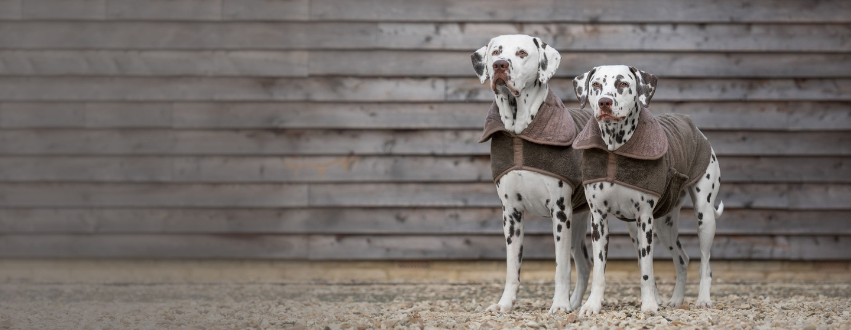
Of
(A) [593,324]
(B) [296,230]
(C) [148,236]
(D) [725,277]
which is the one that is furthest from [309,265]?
(D) [725,277]

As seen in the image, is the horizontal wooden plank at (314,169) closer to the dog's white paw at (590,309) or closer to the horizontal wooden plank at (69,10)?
the horizontal wooden plank at (69,10)

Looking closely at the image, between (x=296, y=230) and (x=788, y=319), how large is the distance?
151 inches

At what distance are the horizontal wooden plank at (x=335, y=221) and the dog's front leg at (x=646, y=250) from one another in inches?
81.5

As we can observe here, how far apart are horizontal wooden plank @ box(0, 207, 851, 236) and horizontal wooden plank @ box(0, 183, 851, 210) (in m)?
0.07

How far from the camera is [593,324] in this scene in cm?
357

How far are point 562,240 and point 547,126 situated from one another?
0.66m

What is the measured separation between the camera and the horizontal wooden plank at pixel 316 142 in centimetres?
596

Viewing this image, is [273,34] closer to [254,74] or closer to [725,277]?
[254,74]

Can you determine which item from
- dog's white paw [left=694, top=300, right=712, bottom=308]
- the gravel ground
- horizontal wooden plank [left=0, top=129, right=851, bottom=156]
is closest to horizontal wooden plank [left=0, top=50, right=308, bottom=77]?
horizontal wooden plank [left=0, top=129, right=851, bottom=156]

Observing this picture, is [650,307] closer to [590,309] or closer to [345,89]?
[590,309]

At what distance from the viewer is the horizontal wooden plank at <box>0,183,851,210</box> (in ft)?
19.7

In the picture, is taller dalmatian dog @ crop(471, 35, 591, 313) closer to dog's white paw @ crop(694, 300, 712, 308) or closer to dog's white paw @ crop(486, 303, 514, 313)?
dog's white paw @ crop(486, 303, 514, 313)

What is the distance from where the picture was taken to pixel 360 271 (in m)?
6.15

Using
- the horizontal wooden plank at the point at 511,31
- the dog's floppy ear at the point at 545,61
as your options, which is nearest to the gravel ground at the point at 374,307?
the dog's floppy ear at the point at 545,61
